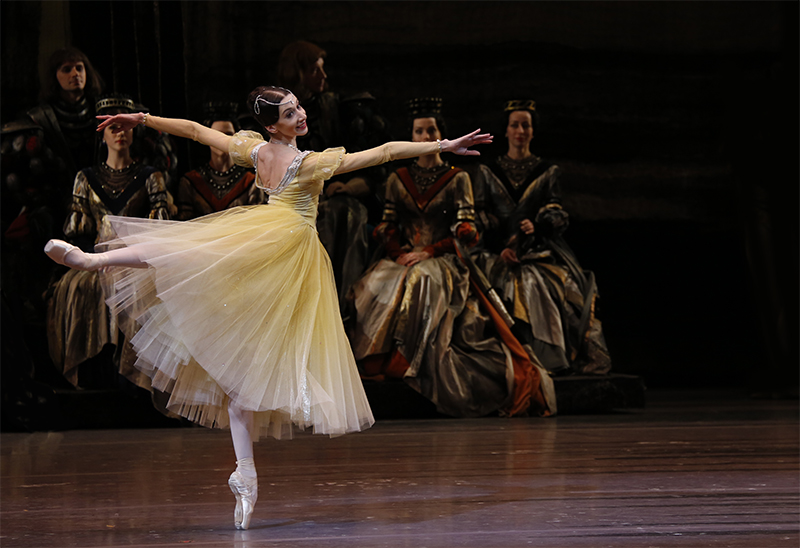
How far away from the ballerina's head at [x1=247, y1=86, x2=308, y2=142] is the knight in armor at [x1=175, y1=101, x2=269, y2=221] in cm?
226

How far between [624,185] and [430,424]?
270 centimetres

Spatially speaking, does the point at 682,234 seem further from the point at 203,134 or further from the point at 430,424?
the point at 203,134

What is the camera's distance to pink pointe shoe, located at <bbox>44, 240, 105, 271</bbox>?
7.77 feet

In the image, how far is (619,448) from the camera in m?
3.69

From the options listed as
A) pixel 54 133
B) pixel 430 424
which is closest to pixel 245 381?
pixel 430 424

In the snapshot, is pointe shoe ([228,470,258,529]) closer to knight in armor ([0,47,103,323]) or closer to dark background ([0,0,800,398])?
knight in armor ([0,47,103,323])

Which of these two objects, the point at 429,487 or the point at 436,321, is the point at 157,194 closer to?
the point at 436,321

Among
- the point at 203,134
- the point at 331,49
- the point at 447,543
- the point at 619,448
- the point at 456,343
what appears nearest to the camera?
the point at 447,543

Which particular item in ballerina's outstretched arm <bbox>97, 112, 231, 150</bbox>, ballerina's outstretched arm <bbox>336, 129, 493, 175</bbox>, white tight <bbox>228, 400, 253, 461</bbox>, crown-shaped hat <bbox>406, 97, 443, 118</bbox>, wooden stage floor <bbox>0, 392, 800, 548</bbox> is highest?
crown-shaped hat <bbox>406, 97, 443, 118</bbox>

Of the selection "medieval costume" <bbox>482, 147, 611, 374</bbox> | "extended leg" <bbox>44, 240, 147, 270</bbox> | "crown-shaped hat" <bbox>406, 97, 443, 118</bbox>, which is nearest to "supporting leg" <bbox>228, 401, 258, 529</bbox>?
"extended leg" <bbox>44, 240, 147, 270</bbox>

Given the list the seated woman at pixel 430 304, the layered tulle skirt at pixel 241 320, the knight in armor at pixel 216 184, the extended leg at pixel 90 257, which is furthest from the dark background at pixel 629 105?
the extended leg at pixel 90 257

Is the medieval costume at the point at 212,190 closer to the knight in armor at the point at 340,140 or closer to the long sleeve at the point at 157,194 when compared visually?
the long sleeve at the point at 157,194

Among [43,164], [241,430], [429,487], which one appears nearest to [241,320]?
[241,430]

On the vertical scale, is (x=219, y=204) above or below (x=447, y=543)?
above
